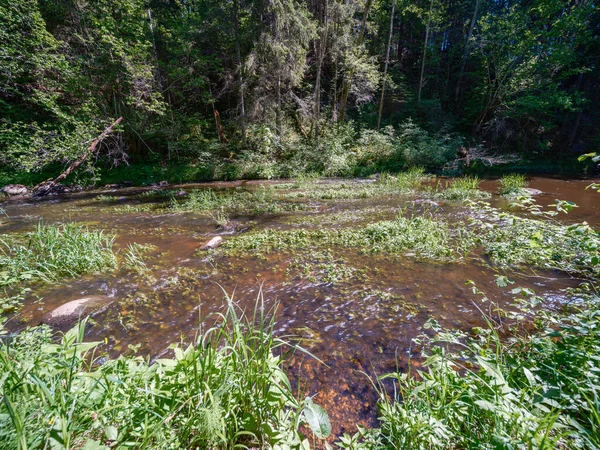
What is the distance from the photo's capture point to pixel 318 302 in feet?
12.0

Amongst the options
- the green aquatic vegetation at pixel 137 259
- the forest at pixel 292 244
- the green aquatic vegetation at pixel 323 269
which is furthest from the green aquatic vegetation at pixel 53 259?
the green aquatic vegetation at pixel 323 269

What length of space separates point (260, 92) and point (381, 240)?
1587 centimetres

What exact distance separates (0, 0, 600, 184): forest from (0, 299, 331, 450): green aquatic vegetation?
13313 mm

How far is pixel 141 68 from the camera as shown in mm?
13594

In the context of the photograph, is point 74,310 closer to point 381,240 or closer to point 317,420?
point 317,420

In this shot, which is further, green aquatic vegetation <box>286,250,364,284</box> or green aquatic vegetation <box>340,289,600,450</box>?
green aquatic vegetation <box>286,250,364,284</box>

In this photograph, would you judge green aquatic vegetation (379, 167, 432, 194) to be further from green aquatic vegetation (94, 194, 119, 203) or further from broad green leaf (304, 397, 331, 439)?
green aquatic vegetation (94, 194, 119, 203)

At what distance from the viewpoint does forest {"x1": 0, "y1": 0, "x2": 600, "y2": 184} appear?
1297 centimetres

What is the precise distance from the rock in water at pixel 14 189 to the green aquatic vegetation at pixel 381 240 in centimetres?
1492

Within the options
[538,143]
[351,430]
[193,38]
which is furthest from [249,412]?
[538,143]

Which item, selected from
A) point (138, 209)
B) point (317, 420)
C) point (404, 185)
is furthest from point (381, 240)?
point (138, 209)

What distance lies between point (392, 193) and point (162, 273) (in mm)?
9747

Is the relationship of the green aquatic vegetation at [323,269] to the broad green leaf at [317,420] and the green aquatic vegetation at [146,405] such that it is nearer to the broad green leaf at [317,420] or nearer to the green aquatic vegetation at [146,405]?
the green aquatic vegetation at [146,405]

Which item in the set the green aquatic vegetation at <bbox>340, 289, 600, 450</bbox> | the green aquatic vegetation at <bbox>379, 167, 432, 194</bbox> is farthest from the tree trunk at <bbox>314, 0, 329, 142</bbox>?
the green aquatic vegetation at <bbox>340, 289, 600, 450</bbox>
